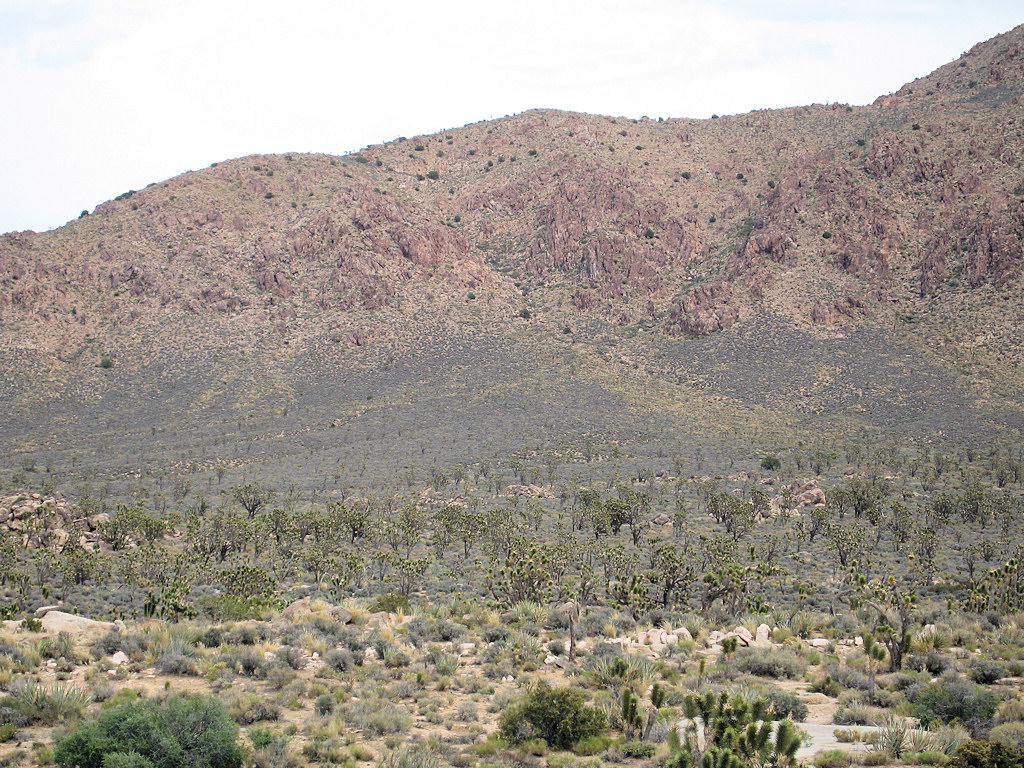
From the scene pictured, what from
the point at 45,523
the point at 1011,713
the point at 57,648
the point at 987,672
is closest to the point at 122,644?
the point at 57,648

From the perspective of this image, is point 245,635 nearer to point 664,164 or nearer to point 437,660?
point 437,660

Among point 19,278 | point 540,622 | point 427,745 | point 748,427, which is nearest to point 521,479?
point 748,427

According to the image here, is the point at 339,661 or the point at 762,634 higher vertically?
the point at 339,661

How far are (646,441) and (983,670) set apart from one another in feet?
193

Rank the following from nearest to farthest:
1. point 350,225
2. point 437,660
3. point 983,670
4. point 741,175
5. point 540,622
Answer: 1. point 983,670
2. point 437,660
3. point 540,622
4. point 350,225
5. point 741,175

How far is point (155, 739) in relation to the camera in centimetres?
1141

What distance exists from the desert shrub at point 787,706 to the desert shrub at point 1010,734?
3.13 metres

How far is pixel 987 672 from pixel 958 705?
340cm

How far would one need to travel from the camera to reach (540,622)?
76.6ft

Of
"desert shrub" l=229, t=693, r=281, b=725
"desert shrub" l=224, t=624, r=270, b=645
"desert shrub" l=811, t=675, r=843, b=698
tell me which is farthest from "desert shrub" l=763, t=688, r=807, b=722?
"desert shrub" l=224, t=624, r=270, b=645

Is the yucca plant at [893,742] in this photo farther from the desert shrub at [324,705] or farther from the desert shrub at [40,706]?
the desert shrub at [40,706]

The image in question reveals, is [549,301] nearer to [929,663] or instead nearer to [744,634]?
[744,634]

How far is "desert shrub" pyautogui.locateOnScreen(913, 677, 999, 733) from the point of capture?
44.8 ft

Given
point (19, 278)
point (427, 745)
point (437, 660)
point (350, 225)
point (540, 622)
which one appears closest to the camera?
point (427, 745)
